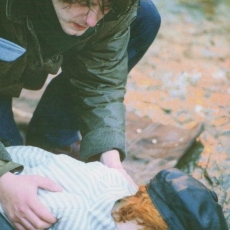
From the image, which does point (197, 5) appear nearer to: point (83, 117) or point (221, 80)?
point (221, 80)

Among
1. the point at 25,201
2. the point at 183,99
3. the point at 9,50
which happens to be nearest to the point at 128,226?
the point at 25,201

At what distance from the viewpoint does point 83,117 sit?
2.12m

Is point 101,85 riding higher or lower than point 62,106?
higher

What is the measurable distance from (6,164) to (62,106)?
796mm

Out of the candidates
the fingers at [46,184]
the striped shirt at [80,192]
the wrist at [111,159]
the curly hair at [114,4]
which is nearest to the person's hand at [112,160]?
the wrist at [111,159]

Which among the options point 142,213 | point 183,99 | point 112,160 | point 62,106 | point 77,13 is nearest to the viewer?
point 142,213

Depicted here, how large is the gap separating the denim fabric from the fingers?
421mm

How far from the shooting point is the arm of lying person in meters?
1.50

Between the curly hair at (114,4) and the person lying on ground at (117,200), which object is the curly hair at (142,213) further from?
the curly hair at (114,4)

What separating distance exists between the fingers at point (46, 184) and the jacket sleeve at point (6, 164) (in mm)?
105

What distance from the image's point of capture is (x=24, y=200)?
1527 millimetres

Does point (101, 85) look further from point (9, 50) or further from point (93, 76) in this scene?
point (9, 50)

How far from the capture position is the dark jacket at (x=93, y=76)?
194 centimetres

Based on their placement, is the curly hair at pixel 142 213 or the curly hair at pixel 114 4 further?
the curly hair at pixel 114 4
